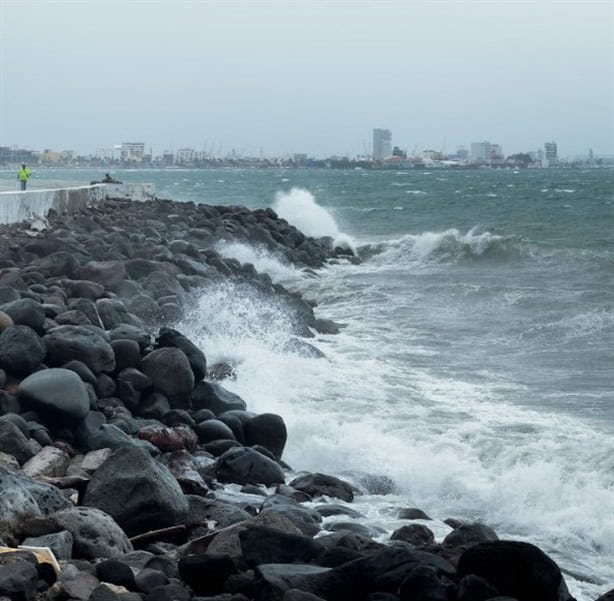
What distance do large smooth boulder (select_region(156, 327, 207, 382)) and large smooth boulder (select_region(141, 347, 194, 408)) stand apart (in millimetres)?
189

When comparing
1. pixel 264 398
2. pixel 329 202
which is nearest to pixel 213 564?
pixel 264 398

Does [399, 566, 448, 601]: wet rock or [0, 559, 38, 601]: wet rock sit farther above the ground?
[0, 559, 38, 601]: wet rock

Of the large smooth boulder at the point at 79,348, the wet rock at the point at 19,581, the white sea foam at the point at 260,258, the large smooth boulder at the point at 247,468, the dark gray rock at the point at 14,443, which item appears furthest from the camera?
the white sea foam at the point at 260,258

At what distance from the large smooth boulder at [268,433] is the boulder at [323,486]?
83 cm

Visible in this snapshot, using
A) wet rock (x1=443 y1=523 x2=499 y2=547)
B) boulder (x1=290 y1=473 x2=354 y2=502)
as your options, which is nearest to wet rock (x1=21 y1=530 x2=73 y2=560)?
wet rock (x1=443 y1=523 x2=499 y2=547)

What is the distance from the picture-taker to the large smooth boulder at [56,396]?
671 centimetres

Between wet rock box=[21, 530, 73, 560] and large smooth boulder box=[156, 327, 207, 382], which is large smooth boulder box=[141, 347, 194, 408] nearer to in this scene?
large smooth boulder box=[156, 327, 207, 382]

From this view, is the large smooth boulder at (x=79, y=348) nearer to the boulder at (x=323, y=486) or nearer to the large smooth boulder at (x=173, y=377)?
the large smooth boulder at (x=173, y=377)

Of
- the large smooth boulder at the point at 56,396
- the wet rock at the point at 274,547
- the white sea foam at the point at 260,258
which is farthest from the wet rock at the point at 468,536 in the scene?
the white sea foam at the point at 260,258

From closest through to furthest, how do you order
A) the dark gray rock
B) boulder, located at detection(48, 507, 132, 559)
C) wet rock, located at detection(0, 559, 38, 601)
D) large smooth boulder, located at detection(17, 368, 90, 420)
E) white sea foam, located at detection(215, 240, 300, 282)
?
wet rock, located at detection(0, 559, 38, 601)
boulder, located at detection(48, 507, 132, 559)
the dark gray rock
large smooth boulder, located at detection(17, 368, 90, 420)
white sea foam, located at detection(215, 240, 300, 282)

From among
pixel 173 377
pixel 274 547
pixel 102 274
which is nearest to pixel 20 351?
pixel 173 377

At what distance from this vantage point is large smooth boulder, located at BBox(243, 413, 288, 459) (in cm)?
782

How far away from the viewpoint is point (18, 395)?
6863 millimetres

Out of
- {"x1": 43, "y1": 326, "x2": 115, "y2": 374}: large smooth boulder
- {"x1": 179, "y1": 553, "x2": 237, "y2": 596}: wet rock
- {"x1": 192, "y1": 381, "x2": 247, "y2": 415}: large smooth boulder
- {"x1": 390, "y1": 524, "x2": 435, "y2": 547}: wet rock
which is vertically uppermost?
{"x1": 43, "y1": 326, "x2": 115, "y2": 374}: large smooth boulder
